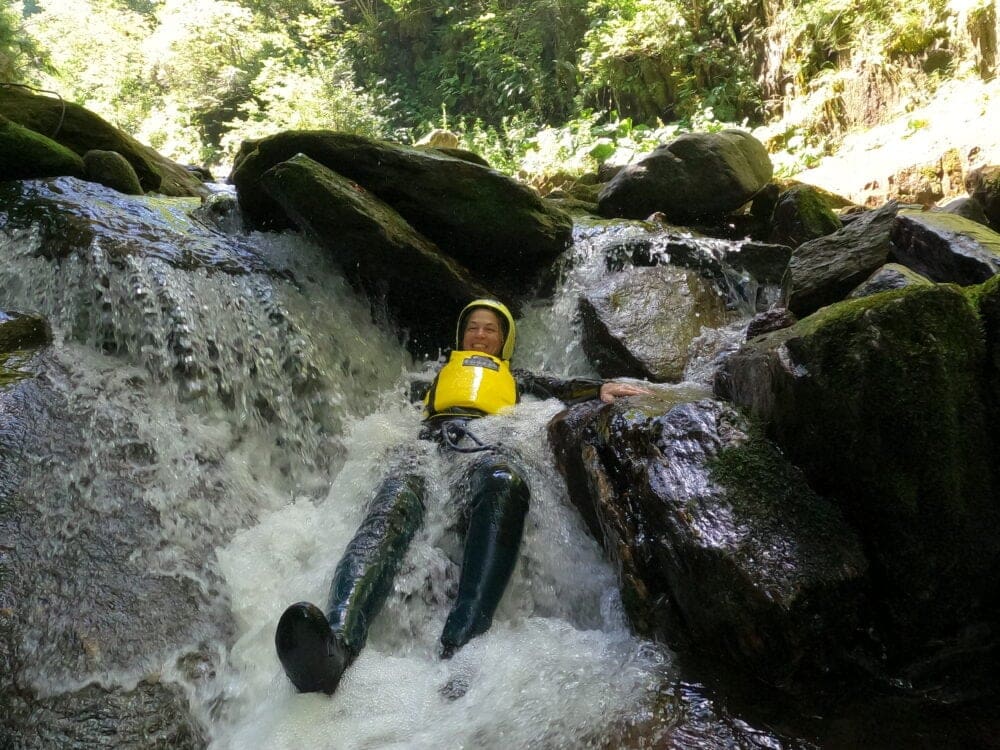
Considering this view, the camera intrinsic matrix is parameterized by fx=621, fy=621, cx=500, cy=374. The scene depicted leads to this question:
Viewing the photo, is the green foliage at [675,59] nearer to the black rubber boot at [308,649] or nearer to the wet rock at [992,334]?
the wet rock at [992,334]

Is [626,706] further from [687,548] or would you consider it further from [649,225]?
[649,225]

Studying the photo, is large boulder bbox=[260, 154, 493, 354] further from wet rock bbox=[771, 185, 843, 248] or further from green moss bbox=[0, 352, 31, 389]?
wet rock bbox=[771, 185, 843, 248]

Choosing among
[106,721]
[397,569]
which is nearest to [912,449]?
[397,569]

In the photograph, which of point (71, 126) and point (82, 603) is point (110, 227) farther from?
point (82, 603)

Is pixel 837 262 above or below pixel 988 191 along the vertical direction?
below

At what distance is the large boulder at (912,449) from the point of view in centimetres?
232

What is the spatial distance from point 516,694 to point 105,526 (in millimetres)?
2233

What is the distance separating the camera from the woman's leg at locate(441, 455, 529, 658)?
2805 millimetres

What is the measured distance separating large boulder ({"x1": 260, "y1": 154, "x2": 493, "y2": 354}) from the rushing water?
370 mm

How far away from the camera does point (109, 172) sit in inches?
242

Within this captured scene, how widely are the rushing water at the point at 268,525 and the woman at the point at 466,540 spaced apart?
0.39 ft

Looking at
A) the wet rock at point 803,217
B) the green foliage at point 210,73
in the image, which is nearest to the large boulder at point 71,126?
the wet rock at point 803,217

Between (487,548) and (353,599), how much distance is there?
0.67 meters

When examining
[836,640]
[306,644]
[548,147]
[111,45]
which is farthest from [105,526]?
[111,45]
